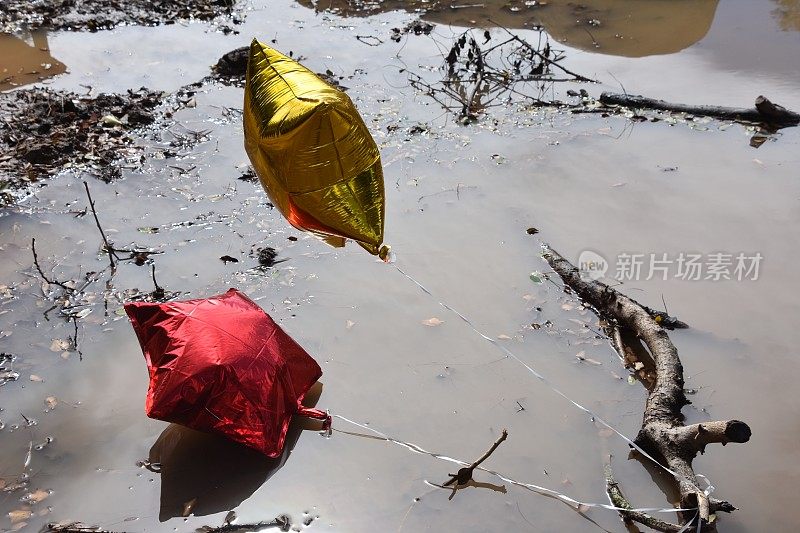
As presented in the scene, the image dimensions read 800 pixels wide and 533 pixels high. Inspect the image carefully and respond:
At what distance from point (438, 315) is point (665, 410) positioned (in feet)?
4.82

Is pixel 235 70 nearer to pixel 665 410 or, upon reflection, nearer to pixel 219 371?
pixel 219 371

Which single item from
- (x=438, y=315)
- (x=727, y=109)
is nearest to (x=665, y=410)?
(x=438, y=315)

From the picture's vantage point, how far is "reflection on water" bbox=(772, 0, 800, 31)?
7992 millimetres

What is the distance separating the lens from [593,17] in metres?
8.30

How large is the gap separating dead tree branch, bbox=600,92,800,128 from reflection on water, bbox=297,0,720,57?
139 centimetres

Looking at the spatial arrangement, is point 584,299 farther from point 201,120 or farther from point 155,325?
point 201,120

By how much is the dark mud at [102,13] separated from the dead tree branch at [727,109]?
479cm

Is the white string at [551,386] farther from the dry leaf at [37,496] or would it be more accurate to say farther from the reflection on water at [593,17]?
the reflection on water at [593,17]

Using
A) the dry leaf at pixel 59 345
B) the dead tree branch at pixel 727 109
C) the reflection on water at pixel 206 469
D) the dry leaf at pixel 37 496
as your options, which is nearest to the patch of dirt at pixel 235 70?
the dead tree branch at pixel 727 109

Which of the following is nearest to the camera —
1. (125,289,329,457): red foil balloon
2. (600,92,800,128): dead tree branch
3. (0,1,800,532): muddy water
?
(125,289,329,457): red foil balloon

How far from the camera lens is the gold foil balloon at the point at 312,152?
296 cm

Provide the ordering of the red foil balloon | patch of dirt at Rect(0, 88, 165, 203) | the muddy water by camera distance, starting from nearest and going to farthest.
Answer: the red foil balloon < the muddy water < patch of dirt at Rect(0, 88, 165, 203)

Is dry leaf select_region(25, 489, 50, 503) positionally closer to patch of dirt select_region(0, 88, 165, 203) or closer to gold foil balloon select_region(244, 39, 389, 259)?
gold foil balloon select_region(244, 39, 389, 259)

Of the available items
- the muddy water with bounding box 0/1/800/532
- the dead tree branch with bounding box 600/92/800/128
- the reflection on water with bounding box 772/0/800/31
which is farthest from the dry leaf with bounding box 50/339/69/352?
the reflection on water with bounding box 772/0/800/31
